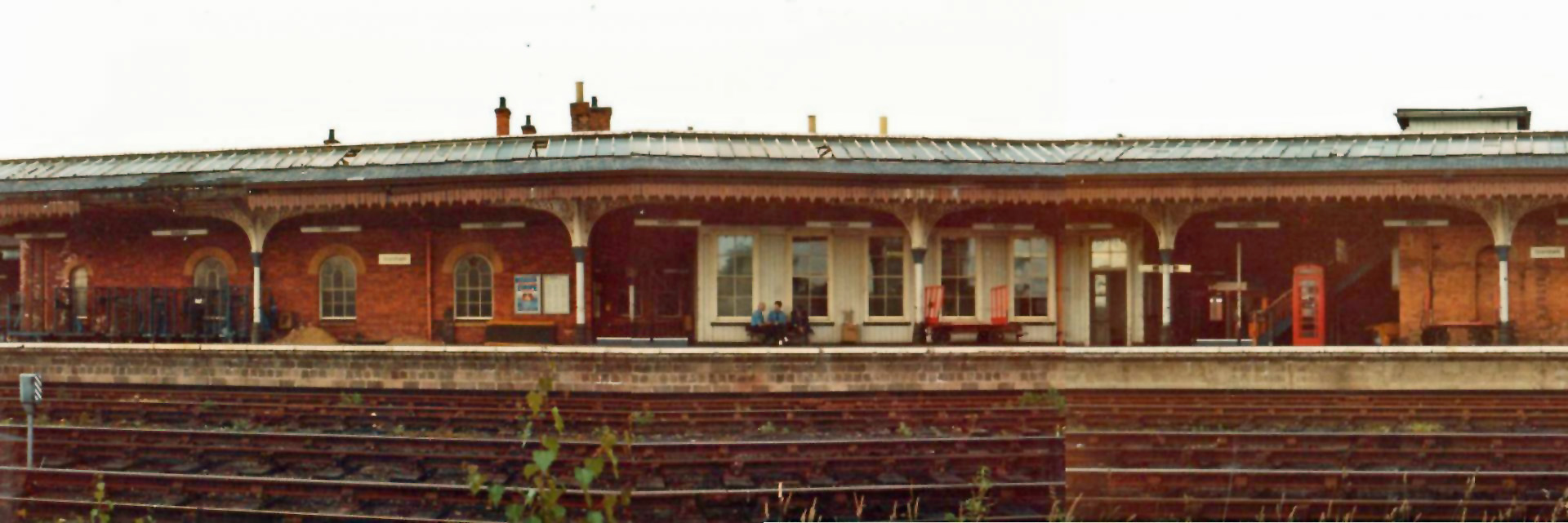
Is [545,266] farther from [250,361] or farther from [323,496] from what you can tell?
[323,496]

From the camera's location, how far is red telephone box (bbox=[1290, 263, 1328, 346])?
20.4m

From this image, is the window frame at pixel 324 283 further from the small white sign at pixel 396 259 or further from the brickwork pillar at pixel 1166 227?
the brickwork pillar at pixel 1166 227

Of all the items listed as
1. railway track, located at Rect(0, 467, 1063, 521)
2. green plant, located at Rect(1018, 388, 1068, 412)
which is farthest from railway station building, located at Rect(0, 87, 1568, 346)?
railway track, located at Rect(0, 467, 1063, 521)

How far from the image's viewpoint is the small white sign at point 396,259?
21656 mm

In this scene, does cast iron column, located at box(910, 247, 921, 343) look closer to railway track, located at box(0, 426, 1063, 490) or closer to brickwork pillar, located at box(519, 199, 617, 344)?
brickwork pillar, located at box(519, 199, 617, 344)

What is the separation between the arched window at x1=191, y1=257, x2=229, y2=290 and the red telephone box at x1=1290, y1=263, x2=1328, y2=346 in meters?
17.5

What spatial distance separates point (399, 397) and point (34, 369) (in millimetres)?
5557

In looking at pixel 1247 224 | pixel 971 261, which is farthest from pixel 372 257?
pixel 1247 224

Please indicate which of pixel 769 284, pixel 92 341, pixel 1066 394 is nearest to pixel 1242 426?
pixel 1066 394

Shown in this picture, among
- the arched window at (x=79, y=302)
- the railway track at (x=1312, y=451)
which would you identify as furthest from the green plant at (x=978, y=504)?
the arched window at (x=79, y=302)

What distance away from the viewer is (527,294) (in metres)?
21.3

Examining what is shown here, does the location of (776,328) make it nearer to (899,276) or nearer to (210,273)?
(899,276)

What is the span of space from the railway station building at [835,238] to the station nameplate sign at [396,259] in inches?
1.5

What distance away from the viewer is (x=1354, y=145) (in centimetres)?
2036
